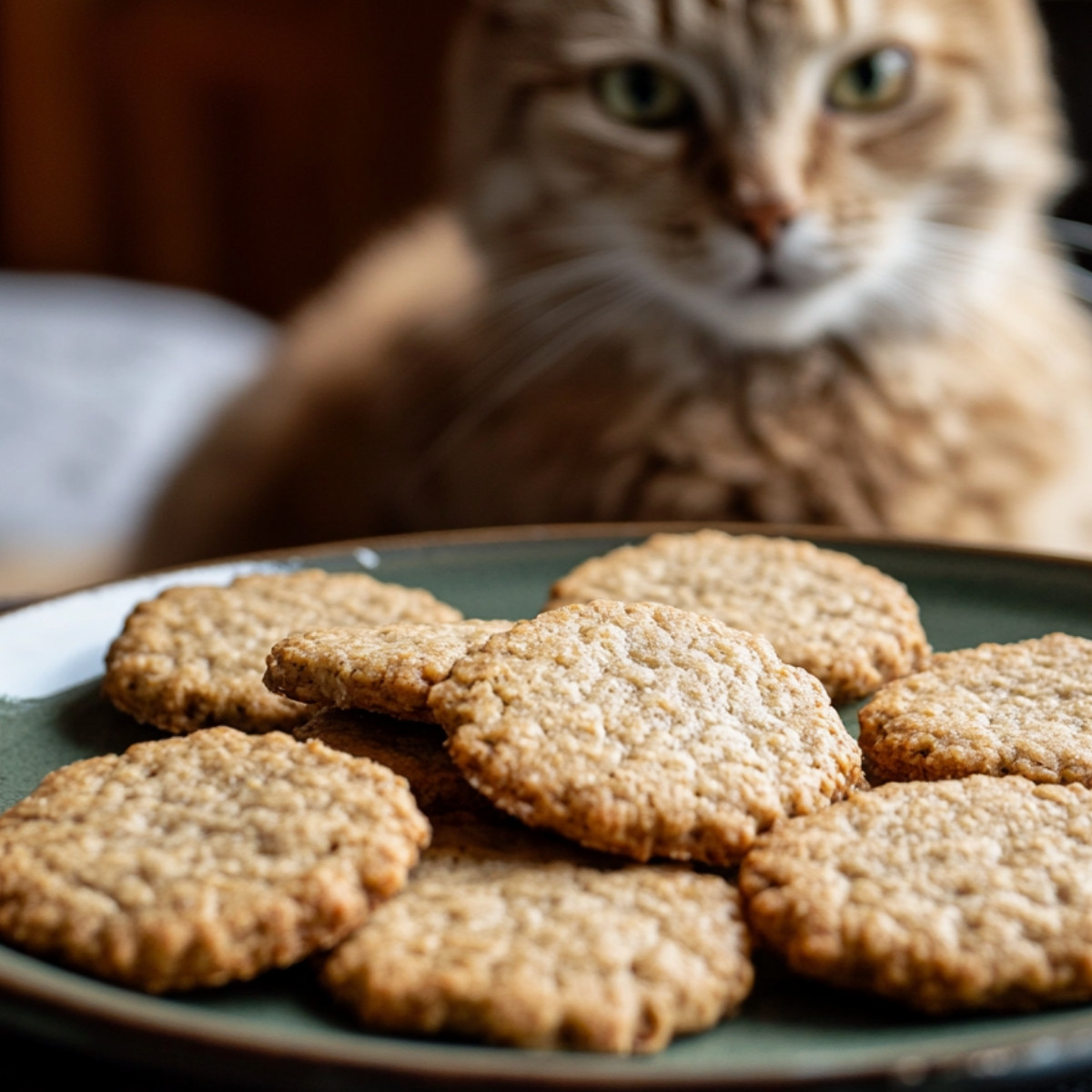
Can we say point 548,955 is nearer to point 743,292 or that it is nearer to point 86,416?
point 743,292

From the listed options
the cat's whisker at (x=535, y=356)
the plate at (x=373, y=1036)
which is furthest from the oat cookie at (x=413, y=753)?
the cat's whisker at (x=535, y=356)

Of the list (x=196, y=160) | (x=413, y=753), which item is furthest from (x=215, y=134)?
(x=413, y=753)

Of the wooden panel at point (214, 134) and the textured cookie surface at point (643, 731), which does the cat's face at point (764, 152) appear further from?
the wooden panel at point (214, 134)

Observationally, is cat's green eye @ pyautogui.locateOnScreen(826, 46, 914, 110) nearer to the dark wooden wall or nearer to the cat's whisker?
the cat's whisker

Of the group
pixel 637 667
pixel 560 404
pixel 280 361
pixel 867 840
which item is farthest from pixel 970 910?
pixel 280 361

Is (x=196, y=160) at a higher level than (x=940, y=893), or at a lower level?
higher
